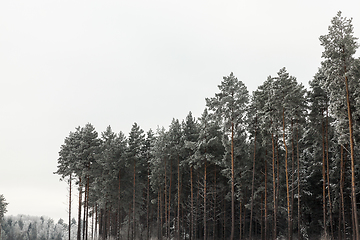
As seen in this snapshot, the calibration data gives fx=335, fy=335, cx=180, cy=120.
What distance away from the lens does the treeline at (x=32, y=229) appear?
482ft

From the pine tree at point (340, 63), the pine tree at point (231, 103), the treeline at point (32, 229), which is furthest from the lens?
the treeline at point (32, 229)

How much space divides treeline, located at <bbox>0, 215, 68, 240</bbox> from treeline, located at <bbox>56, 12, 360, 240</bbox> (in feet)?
368

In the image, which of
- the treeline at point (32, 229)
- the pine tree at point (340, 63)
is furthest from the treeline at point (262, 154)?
the treeline at point (32, 229)

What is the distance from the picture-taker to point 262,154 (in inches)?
1435

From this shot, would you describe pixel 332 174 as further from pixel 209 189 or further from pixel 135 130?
pixel 135 130

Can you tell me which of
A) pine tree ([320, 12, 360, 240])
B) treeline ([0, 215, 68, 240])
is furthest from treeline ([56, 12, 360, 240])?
treeline ([0, 215, 68, 240])

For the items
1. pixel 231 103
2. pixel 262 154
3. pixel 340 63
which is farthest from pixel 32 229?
pixel 340 63

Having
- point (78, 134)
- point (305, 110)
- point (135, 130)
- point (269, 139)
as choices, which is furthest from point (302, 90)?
point (78, 134)

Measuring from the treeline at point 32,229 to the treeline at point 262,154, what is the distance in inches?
4413

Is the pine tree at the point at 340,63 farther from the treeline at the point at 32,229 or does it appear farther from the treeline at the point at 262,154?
the treeline at the point at 32,229

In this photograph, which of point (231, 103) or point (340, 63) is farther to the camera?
point (231, 103)

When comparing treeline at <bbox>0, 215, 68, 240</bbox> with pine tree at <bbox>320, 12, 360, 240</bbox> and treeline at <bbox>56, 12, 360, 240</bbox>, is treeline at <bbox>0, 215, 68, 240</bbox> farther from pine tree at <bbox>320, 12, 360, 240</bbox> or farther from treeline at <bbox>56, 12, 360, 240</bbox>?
pine tree at <bbox>320, 12, 360, 240</bbox>

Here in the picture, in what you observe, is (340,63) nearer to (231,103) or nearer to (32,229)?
(231,103)

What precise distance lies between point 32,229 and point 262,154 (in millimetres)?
161725
